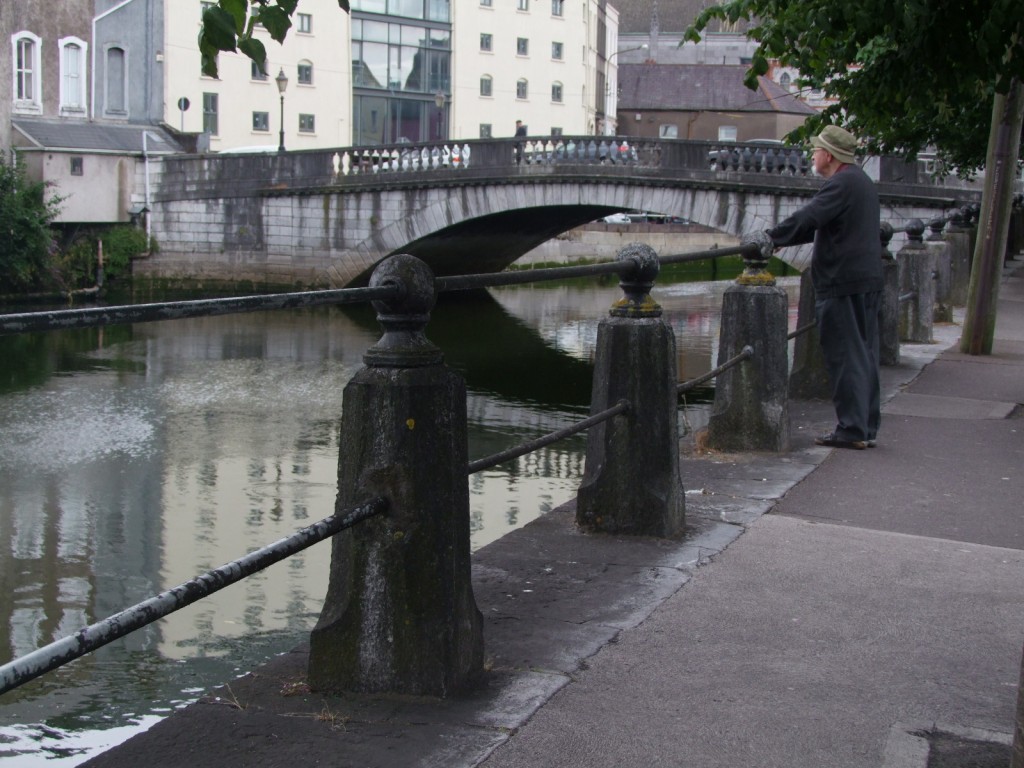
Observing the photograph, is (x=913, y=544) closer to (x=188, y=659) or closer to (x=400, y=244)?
(x=188, y=659)

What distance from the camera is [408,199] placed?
109 ft

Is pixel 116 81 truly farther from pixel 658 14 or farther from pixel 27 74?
pixel 658 14

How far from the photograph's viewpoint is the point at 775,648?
3.65m

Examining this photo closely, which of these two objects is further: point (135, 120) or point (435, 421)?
point (135, 120)

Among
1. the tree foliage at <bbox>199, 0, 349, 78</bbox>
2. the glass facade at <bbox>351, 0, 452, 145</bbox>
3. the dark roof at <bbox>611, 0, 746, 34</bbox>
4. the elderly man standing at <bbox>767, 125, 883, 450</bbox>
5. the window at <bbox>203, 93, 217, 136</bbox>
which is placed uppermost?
the dark roof at <bbox>611, 0, 746, 34</bbox>

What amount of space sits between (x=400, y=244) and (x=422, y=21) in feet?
72.1

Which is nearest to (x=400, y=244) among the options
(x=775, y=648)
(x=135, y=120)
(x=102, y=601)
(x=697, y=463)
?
(x=135, y=120)

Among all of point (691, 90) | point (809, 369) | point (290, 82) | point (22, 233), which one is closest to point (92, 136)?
point (22, 233)

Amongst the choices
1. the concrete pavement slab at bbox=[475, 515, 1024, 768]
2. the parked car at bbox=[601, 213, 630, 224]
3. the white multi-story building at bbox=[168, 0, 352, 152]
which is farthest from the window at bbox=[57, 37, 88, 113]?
the concrete pavement slab at bbox=[475, 515, 1024, 768]

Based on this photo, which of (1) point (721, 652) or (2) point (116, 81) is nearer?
(1) point (721, 652)

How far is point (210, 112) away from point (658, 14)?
158 feet

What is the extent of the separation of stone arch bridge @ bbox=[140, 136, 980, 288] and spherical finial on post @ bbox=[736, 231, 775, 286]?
2247cm

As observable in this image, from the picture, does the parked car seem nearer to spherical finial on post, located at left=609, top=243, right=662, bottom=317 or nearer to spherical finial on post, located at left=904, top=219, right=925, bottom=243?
spherical finial on post, located at left=904, top=219, right=925, bottom=243

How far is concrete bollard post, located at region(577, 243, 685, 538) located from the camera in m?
4.63
